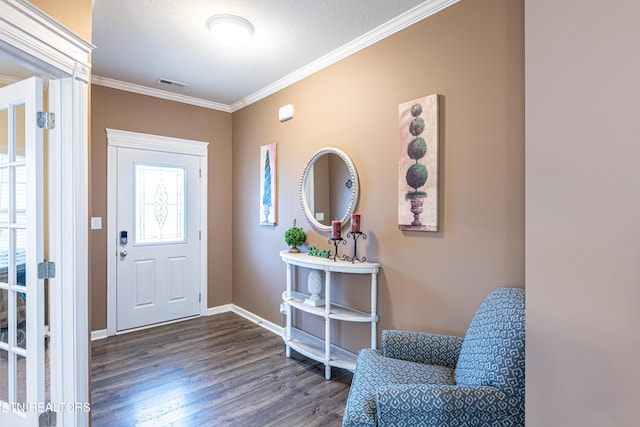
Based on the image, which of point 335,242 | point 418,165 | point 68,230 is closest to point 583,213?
point 418,165

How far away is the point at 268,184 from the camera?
3607 millimetres

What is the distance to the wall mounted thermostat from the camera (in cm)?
327

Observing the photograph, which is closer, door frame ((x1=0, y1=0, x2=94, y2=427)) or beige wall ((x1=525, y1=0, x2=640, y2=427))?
beige wall ((x1=525, y1=0, x2=640, y2=427))

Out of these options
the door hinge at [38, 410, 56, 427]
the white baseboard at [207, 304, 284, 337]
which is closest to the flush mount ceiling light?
the door hinge at [38, 410, 56, 427]

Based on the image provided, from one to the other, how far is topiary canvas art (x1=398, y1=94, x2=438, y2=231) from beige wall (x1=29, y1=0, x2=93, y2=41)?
1.92 meters

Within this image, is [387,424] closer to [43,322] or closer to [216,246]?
[43,322]

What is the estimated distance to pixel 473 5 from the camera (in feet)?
6.36

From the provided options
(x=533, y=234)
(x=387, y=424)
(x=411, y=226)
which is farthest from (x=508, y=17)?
(x=387, y=424)

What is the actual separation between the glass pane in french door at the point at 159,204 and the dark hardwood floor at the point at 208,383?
109 cm

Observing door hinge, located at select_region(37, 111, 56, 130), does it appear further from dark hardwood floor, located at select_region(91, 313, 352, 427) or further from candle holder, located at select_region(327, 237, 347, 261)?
candle holder, located at select_region(327, 237, 347, 261)

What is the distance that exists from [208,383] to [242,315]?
1585mm

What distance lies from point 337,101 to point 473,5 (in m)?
1.20

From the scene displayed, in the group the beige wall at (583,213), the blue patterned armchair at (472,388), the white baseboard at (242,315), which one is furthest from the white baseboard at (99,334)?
the beige wall at (583,213)

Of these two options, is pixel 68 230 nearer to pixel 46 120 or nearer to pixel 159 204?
pixel 46 120
